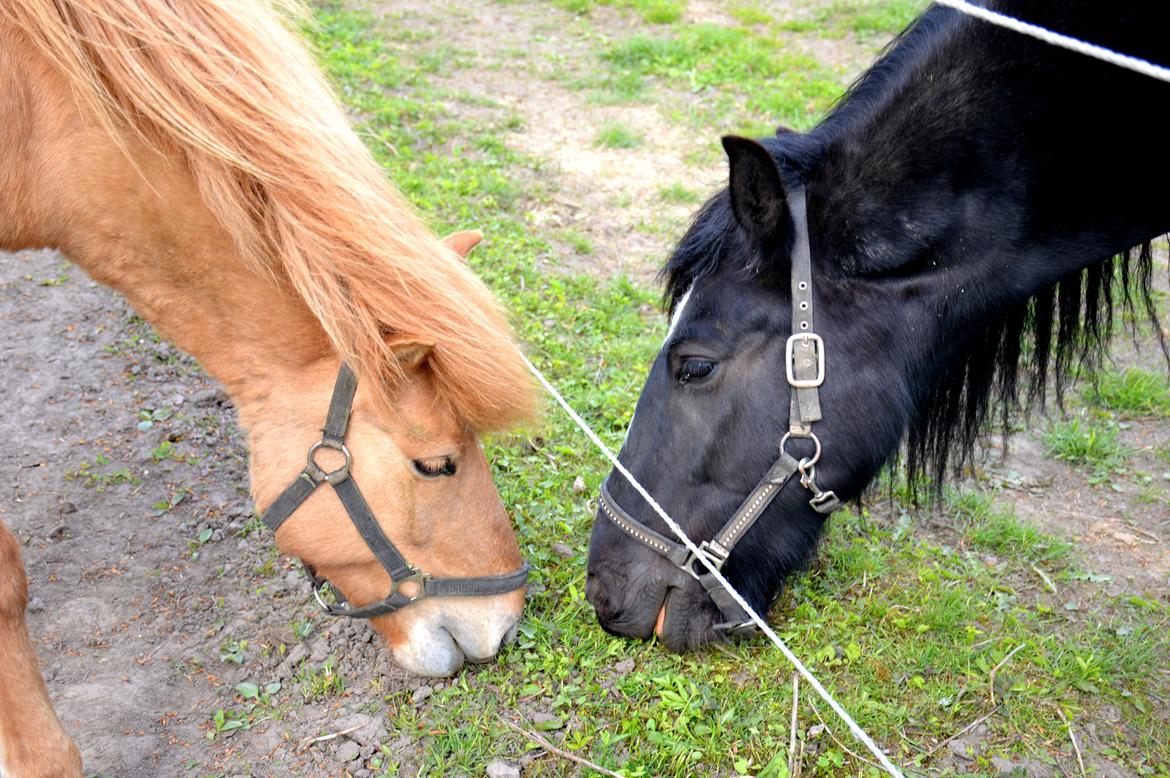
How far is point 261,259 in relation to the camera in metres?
2.15

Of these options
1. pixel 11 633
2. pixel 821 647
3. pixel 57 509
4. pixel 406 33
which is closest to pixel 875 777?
pixel 821 647

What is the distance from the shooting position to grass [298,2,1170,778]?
256 cm

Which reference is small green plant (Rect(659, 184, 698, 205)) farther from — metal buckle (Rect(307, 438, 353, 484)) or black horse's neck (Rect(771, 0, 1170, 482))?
metal buckle (Rect(307, 438, 353, 484))

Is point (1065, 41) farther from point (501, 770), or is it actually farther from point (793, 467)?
point (501, 770)

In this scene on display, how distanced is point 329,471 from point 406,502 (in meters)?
0.21

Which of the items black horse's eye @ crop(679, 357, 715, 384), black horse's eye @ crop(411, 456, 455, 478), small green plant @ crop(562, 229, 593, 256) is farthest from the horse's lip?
small green plant @ crop(562, 229, 593, 256)

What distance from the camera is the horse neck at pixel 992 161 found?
2125 millimetres

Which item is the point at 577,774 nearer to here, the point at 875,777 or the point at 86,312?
the point at 875,777

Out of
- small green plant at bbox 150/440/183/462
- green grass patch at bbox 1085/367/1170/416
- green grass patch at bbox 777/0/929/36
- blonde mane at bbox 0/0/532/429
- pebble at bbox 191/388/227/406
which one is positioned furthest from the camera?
green grass patch at bbox 777/0/929/36

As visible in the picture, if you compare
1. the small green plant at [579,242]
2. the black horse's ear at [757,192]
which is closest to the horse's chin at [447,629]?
the black horse's ear at [757,192]

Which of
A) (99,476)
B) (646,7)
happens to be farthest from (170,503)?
(646,7)

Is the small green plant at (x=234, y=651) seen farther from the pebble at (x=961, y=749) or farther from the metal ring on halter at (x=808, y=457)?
the pebble at (x=961, y=749)

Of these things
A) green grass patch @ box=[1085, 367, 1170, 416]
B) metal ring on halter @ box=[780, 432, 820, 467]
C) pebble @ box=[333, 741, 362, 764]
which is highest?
metal ring on halter @ box=[780, 432, 820, 467]

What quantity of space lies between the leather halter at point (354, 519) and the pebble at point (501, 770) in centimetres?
47
